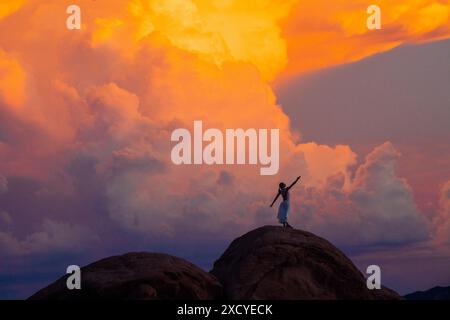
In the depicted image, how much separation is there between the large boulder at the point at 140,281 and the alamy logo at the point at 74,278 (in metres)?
0.13

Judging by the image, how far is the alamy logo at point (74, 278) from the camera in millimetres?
25742

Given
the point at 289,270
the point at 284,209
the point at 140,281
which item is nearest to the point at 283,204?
the point at 284,209

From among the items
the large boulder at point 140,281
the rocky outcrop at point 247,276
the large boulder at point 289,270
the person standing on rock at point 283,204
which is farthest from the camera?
the person standing on rock at point 283,204

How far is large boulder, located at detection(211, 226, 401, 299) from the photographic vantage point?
26.3 meters

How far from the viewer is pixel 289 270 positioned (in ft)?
88.1

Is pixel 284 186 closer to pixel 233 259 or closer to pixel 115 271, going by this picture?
pixel 233 259

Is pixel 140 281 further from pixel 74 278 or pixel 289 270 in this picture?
pixel 289 270

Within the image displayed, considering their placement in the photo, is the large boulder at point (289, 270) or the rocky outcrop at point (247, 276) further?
the large boulder at point (289, 270)

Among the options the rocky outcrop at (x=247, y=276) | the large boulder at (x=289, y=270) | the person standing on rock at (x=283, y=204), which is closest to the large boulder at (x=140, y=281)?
the rocky outcrop at (x=247, y=276)

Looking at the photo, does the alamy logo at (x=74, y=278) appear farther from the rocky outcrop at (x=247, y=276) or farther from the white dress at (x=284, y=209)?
the white dress at (x=284, y=209)
